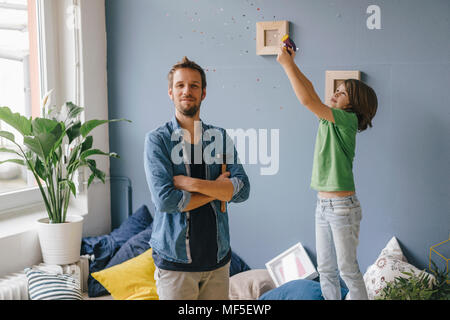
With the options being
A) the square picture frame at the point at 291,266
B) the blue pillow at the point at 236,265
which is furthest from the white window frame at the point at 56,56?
the square picture frame at the point at 291,266

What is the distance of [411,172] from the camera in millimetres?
2018

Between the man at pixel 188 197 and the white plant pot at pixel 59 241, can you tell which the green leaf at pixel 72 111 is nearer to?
the white plant pot at pixel 59 241

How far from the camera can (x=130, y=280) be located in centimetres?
219

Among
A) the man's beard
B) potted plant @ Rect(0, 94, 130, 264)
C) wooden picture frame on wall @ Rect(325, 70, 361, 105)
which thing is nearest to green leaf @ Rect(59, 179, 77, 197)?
potted plant @ Rect(0, 94, 130, 264)

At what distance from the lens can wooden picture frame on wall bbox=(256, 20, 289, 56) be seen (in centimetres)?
207

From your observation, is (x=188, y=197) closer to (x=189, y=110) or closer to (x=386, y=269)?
(x=189, y=110)

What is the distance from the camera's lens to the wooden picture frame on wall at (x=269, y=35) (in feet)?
6.80

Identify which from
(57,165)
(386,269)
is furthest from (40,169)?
(386,269)

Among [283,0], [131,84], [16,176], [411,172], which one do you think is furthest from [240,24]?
[16,176]

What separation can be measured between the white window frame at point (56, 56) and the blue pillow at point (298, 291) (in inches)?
48.4

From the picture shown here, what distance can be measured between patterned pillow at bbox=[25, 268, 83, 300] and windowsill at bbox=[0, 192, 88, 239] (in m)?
0.21

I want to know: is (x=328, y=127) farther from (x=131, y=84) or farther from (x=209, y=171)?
(x=131, y=84)

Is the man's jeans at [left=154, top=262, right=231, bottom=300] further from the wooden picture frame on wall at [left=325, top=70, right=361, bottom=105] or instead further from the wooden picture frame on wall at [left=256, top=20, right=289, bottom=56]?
the wooden picture frame on wall at [left=256, top=20, right=289, bottom=56]
